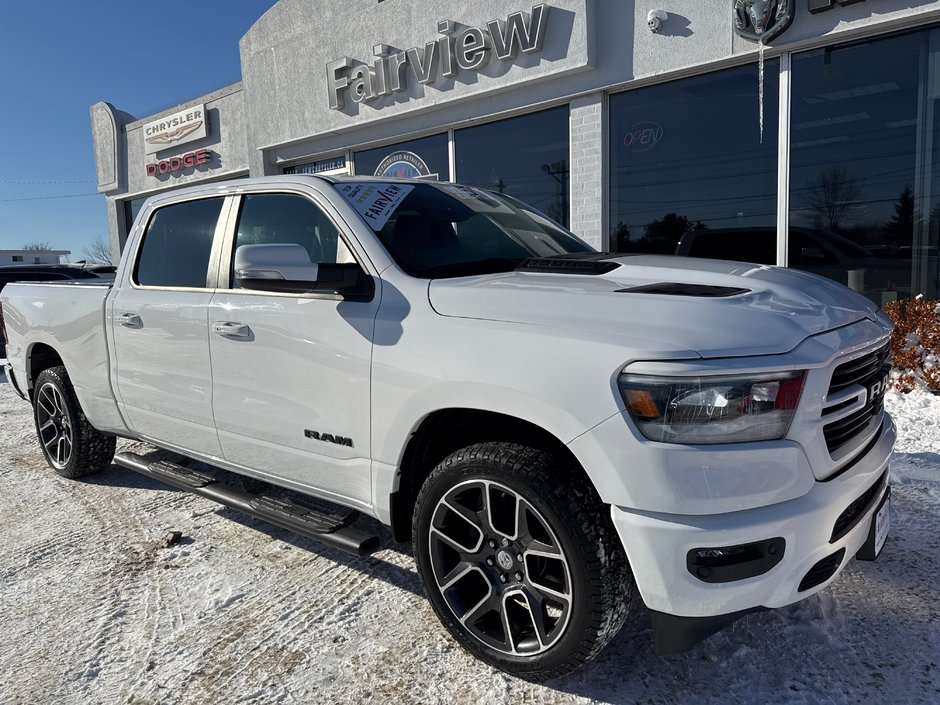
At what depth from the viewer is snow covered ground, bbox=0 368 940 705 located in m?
2.32

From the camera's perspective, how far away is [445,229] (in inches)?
122

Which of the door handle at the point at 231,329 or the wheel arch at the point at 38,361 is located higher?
the door handle at the point at 231,329

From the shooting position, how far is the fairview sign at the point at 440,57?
9.04 metres

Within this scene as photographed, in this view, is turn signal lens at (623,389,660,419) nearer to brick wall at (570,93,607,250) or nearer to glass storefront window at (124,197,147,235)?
brick wall at (570,93,607,250)

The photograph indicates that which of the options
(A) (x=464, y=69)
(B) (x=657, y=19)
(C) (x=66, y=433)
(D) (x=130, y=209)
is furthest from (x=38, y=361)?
(D) (x=130, y=209)

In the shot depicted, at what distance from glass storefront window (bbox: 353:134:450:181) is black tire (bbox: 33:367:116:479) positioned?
6675 millimetres

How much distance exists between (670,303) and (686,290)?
20 cm

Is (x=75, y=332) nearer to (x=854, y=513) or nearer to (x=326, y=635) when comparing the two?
(x=326, y=635)

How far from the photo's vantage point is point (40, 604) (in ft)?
9.86

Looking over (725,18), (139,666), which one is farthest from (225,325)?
(725,18)

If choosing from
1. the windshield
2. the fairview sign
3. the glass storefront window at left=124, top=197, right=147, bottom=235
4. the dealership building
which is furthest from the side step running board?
the glass storefront window at left=124, top=197, right=147, bottom=235

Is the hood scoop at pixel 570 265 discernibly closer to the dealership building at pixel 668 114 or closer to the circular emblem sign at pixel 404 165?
the dealership building at pixel 668 114

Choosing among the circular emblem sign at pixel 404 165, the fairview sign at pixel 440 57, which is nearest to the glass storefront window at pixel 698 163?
the fairview sign at pixel 440 57

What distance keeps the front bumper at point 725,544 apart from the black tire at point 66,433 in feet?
12.9
